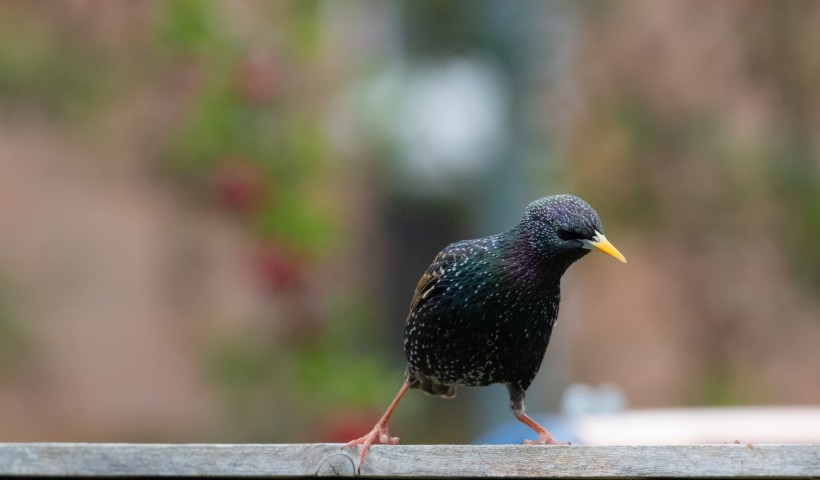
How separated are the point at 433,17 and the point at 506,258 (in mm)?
4536

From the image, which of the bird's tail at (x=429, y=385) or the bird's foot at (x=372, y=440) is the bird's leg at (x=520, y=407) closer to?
the bird's tail at (x=429, y=385)

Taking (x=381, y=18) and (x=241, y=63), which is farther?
(x=381, y=18)

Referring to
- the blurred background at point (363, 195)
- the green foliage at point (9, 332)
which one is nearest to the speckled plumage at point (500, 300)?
the blurred background at point (363, 195)

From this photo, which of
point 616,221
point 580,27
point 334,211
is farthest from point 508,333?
point 580,27

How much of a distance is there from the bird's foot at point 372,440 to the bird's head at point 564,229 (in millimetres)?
614

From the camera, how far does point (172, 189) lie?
22.7 ft

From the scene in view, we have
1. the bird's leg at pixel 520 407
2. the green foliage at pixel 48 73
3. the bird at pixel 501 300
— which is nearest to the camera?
the bird at pixel 501 300

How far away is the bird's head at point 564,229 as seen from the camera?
3.28 meters

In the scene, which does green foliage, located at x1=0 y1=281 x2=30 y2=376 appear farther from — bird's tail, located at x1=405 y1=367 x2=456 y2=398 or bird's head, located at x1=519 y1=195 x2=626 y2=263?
bird's head, located at x1=519 y1=195 x2=626 y2=263

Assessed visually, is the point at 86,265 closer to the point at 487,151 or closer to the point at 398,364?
the point at 398,364

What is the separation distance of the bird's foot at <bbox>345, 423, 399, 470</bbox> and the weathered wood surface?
0.02 metres

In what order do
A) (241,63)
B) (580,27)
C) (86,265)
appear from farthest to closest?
(86,265)
(580,27)
(241,63)

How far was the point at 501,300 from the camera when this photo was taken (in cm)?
344

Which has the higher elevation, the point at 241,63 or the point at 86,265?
the point at 241,63
